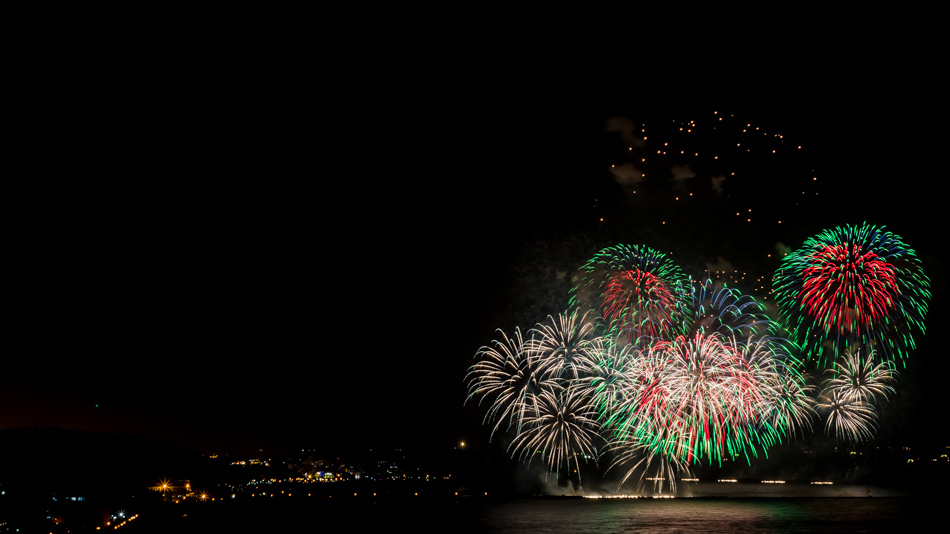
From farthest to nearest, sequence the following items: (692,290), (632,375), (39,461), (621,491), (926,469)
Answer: (39,461), (926,469), (621,491), (632,375), (692,290)

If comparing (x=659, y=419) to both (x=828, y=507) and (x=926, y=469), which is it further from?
(x=926, y=469)

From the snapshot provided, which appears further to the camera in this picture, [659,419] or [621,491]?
[621,491]

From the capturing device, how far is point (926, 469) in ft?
440

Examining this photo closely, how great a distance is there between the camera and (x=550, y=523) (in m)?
73.0

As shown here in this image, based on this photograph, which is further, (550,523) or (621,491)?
(621,491)

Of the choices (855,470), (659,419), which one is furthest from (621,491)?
(659,419)

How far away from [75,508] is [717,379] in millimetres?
81858

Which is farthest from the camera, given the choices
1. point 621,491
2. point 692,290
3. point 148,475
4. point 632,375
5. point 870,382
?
point 148,475

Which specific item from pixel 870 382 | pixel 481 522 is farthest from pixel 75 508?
pixel 870 382

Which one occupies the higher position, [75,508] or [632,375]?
[632,375]

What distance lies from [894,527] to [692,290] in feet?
118

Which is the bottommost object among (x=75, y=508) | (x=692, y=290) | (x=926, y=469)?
(x=75, y=508)

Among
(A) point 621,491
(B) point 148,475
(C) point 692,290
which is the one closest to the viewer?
(C) point 692,290

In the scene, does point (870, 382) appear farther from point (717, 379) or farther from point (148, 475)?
point (148, 475)
